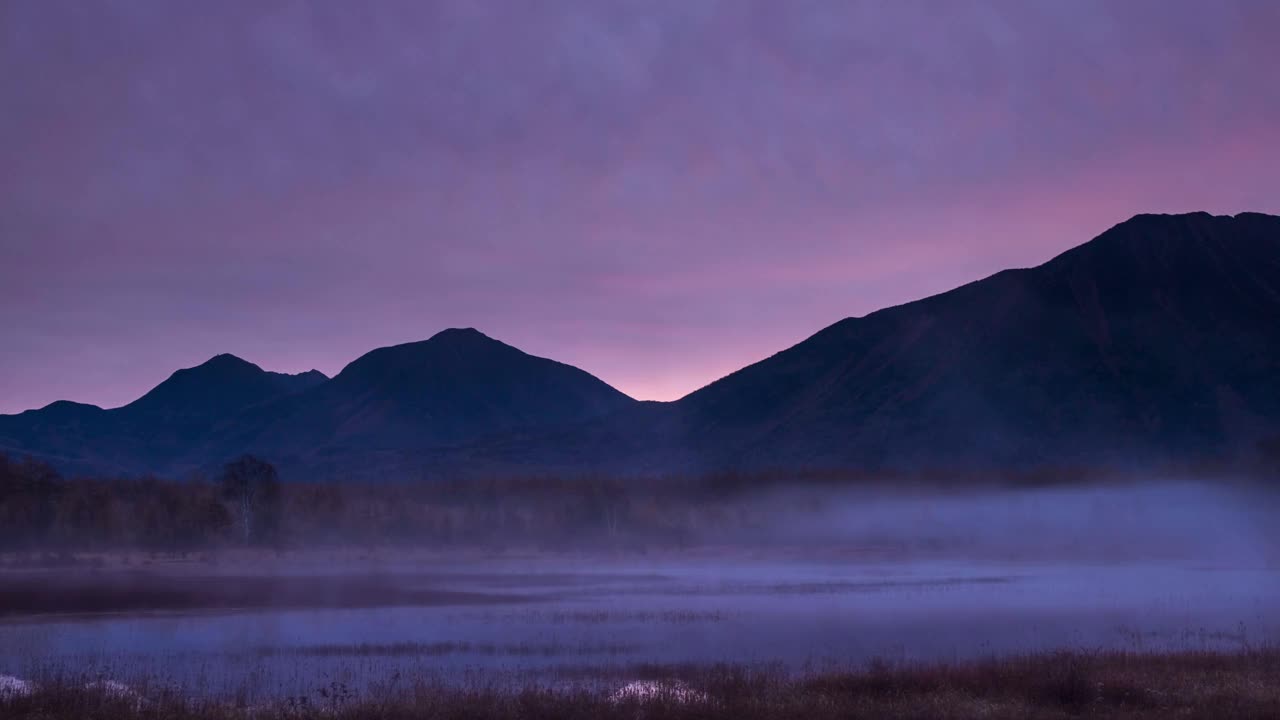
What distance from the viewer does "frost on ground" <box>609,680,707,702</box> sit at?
97.3 feet

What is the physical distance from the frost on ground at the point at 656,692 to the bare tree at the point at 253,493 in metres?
111

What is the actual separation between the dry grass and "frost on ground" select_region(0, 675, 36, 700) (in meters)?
0.52

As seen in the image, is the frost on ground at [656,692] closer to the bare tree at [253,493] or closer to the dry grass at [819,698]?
the dry grass at [819,698]

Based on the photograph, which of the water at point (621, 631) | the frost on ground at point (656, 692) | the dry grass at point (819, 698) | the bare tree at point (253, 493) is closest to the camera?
the dry grass at point (819, 698)

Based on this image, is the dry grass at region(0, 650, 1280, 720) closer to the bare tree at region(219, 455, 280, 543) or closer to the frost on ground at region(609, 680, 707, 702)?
the frost on ground at region(609, 680, 707, 702)

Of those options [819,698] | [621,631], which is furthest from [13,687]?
[621,631]

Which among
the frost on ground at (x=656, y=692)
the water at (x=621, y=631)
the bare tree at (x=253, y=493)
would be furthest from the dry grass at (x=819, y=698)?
the bare tree at (x=253, y=493)

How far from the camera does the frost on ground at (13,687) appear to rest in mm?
30430

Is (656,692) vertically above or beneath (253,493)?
beneath

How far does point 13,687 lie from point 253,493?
114 meters

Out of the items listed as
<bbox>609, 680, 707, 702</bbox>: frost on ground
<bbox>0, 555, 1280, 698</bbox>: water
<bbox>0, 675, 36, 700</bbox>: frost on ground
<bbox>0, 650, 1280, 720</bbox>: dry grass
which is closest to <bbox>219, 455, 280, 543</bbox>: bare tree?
<bbox>0, 555, 1280, 698</bbox>: water

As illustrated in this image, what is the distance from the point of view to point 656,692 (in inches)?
1238

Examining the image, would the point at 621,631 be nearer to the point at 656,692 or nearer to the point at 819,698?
the point at 656,692

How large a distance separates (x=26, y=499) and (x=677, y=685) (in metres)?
120
